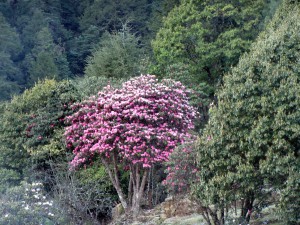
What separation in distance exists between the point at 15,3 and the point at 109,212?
39.5 metres

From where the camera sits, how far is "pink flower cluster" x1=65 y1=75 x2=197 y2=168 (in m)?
15.6

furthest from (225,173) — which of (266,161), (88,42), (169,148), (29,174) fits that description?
(88,42)

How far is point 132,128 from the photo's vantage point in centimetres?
1580

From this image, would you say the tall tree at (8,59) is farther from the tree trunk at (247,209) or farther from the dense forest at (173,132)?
the tree trunk at (247,209)

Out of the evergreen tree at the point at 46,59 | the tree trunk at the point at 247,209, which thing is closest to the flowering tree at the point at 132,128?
the tree trunk at the point at 247,209

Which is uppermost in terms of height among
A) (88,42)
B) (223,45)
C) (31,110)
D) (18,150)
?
(88,42)

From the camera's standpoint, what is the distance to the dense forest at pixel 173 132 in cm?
1016

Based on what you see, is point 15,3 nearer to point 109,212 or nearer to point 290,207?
point 109,212

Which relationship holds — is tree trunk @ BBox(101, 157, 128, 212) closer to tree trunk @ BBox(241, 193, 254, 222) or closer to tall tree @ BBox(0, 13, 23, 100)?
tree trunk @ BBox(241, 193, 254, 222)

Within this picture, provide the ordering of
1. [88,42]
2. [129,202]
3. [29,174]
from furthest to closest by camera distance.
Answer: [88,42]
[29,174]
[129,202]

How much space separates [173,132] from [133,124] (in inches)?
49.2

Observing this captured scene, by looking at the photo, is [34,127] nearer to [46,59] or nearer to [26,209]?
[26,209]

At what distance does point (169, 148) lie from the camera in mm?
15875

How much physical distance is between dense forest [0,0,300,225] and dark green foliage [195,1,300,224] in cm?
2
